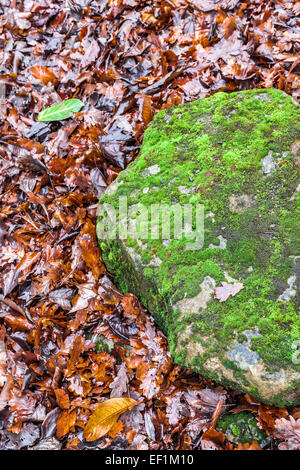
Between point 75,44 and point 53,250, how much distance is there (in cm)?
302

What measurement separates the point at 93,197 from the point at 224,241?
1.55 m

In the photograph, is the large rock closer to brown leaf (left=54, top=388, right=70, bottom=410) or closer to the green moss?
the green moss

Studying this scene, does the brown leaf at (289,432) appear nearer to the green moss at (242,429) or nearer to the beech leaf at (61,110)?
the green moss at (242,429)

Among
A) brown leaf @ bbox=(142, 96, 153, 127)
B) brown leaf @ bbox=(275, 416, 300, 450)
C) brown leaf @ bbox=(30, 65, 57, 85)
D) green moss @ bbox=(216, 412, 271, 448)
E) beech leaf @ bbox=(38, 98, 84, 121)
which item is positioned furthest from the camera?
brown leaf @ bbox=(30, 65, 57, 85)

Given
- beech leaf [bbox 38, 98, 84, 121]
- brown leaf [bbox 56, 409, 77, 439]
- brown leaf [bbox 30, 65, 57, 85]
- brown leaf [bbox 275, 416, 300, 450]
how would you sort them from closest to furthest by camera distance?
brown leaf [bbox 275, 416, 300, 450], brown leaf [bbox 56, 409, 77, 439], beech leaf [bbox 38, 98, 84, 121], brown leaf [bbox 30, 65, 57, 85]

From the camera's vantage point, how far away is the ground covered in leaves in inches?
101

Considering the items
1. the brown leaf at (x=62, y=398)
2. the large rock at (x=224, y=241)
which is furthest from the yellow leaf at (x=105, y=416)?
the large rock at (x=224, y=241)

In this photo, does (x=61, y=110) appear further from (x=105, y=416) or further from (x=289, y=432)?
(x=289, y=432)

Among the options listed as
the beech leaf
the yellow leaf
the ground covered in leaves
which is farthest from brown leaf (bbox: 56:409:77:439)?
the beech leaf

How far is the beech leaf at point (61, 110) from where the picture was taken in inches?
157

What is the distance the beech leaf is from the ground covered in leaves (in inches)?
3.6

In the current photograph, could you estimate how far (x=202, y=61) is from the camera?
3.75 m

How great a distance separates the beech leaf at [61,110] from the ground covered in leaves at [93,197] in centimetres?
9

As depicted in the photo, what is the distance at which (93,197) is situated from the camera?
11.3ft
